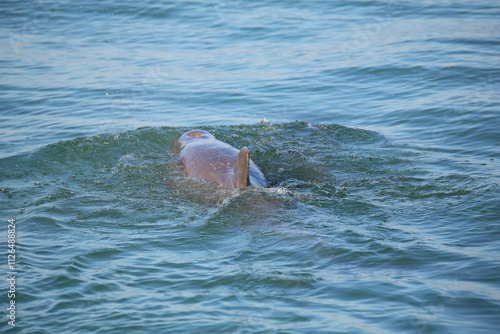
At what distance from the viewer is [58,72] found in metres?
15.1

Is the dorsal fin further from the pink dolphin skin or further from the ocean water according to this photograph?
the ocean water

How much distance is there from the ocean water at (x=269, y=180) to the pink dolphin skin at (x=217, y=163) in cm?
20

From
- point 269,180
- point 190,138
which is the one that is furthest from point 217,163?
point 190,138

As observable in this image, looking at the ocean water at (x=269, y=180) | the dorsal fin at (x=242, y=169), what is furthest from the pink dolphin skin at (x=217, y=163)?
the ocean water at (x=269, y=180)

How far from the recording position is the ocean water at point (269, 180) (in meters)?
4.86

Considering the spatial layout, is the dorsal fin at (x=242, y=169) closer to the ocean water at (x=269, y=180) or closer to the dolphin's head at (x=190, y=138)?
the ocean water at (x=269, y=180)

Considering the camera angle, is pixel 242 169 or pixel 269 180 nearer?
pixel 242 169

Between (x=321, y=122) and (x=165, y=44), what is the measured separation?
8.26m

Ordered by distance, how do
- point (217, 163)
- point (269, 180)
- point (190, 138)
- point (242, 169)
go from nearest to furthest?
point (242, 169), point (217, 163), point (269, 180), point (190, 138)

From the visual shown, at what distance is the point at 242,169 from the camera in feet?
21.4

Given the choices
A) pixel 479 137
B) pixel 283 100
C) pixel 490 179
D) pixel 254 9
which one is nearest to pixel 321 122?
pixel 283 100

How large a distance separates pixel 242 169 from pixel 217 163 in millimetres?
1316

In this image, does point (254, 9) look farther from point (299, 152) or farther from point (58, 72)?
point (299, 152)

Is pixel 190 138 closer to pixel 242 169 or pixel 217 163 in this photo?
pixel 217 163
